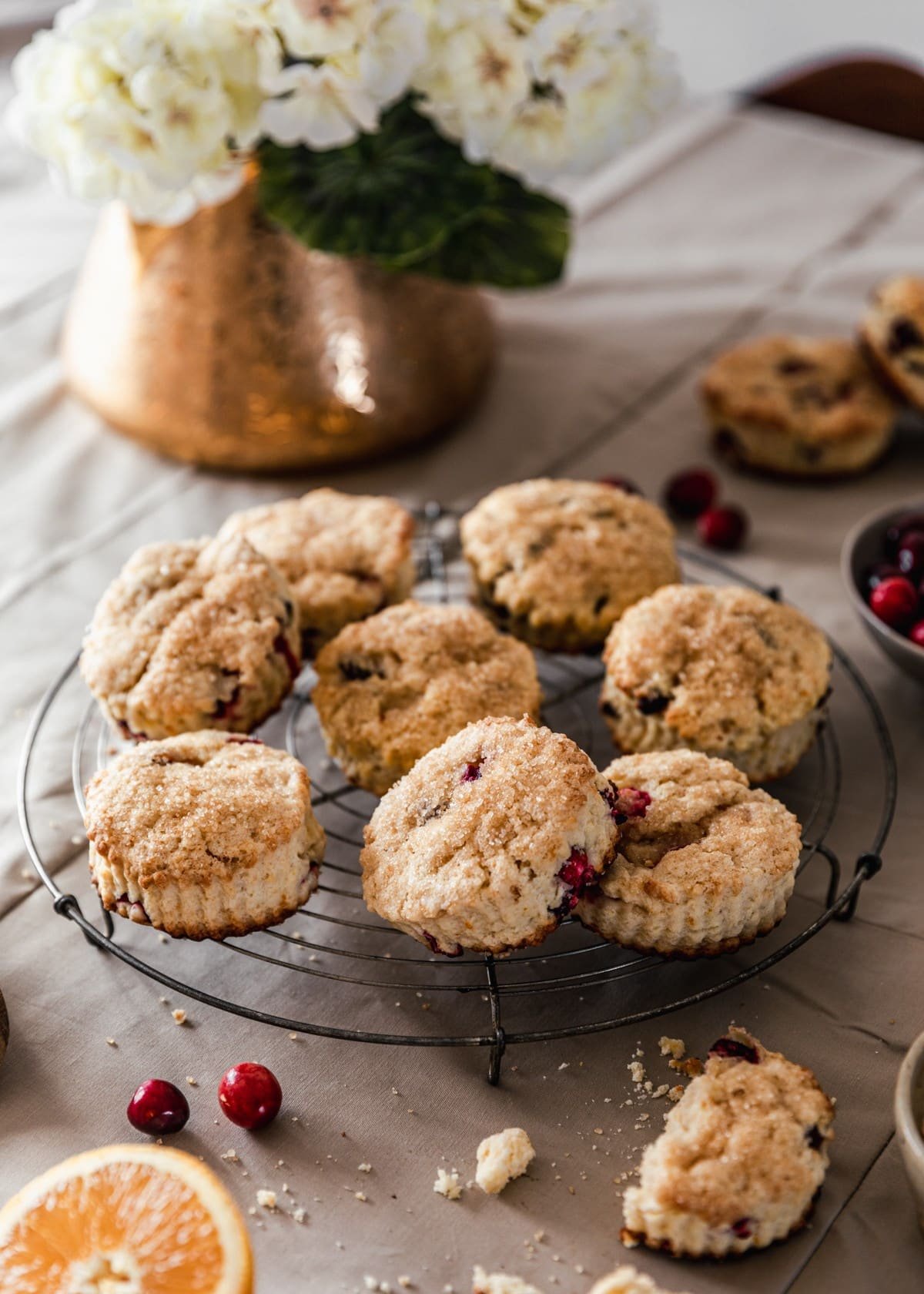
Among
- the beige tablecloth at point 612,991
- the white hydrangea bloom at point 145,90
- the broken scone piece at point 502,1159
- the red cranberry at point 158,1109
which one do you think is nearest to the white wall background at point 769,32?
the beige tablecloth at point 612,991

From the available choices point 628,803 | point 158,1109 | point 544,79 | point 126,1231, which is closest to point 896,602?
point 628,803

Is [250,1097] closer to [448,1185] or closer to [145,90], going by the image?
[448,1185]

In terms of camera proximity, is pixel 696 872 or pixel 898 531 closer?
pixel 696 872

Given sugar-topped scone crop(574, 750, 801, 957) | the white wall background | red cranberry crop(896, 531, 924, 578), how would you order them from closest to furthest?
sugar-topped scone crop(574, 750, 801, 957)
red cranberry crop(896, 531, 924, 578)
the white wall background

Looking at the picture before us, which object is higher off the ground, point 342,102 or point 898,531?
point 342,102

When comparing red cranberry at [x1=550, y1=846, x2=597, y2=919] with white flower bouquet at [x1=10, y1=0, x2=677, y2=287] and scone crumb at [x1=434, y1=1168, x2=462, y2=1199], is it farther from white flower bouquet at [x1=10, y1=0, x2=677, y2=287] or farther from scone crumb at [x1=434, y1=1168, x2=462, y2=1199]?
white flower bouquet at [x1=10, y1=0, x2=677, y2=287]

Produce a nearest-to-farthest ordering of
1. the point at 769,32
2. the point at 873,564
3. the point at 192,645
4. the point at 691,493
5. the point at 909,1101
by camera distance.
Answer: the point at 909,1101 < the point at 192,645 < the point at 873,564 < the point at 691,493 < the point at 769,32

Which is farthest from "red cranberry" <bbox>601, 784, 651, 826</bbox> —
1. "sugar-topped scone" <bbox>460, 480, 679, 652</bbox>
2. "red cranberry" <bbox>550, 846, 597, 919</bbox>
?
"sugar-topped scone" <bbox>460, 480, 679, 652</bbox>

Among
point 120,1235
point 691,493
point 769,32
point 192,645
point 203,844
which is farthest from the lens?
point 769,32
